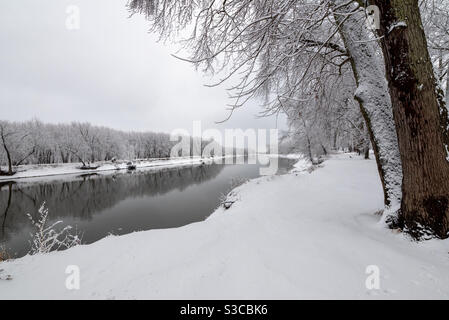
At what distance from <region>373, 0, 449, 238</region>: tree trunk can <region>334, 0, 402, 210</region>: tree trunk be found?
465mm

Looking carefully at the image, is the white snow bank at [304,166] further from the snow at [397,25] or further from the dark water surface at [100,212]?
the snow at [397,25]

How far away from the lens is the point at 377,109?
2961 millimetres

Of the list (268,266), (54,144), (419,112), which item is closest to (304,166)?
(419,112)

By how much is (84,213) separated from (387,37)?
56.0 feet

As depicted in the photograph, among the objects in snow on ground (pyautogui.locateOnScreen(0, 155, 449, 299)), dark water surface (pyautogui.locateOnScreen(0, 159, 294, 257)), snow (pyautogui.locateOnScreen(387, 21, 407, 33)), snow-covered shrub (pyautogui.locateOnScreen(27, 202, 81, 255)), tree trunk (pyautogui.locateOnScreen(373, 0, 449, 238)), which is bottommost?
dark water surface (pyautogui.locateOnScreen(0, 159, 294, 257))

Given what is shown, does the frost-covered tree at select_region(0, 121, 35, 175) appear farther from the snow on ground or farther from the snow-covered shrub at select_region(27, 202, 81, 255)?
the snow on ground

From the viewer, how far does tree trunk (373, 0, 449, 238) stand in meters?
2.23

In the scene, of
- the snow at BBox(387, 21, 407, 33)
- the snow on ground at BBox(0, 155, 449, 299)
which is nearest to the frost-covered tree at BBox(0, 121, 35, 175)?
the snow on ground at BBox(0, 155, 449, 299)

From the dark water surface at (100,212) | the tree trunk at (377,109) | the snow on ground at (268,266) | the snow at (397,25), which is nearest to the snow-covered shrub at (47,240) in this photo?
the dark water surface at (100,212)

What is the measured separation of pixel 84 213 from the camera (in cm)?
1283

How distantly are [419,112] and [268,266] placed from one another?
270cm

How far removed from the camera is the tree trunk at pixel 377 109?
9.20 feet

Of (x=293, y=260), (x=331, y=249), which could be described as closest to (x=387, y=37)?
(x=331, y=249)

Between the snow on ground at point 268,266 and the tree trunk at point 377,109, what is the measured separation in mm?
707
